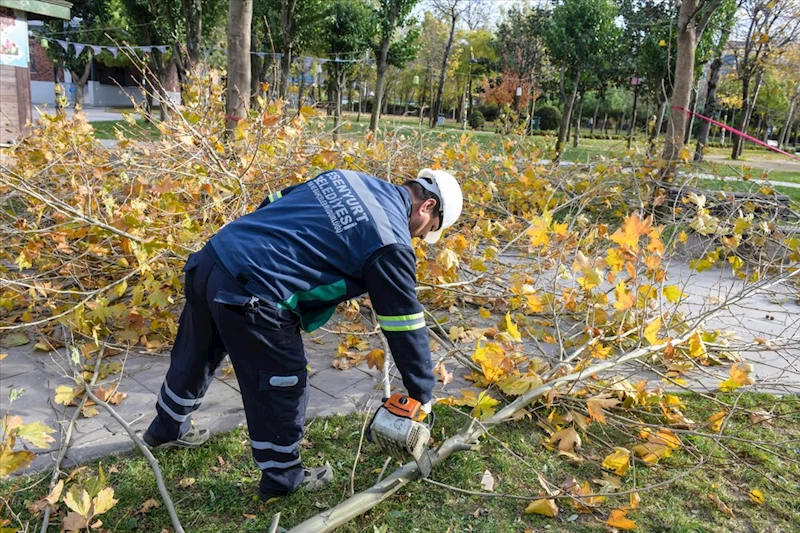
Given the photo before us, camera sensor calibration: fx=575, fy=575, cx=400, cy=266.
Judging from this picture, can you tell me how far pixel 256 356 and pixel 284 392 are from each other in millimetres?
173

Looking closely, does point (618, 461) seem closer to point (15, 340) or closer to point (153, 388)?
point (153, 388)

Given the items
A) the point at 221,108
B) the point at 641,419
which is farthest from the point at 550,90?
the point at 641,419

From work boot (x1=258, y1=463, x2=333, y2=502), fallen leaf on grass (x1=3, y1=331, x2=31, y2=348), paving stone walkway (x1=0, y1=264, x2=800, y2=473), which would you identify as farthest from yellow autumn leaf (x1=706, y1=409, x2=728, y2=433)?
fallen leaf on grass (x1=3, y1=331, x2=31, y2=348)

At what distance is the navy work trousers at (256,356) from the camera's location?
6.63 feet

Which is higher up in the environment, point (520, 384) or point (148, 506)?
point (520, 384)

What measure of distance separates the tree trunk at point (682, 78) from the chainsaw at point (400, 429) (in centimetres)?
553

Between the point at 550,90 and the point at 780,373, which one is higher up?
the point at 550,90

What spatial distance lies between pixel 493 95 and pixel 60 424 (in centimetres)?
3326

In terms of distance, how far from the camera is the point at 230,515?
222cm

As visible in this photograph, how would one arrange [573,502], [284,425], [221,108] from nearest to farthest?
1. [284,425]
2. [573,502]
3. [221,108]

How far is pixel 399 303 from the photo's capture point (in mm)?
1947

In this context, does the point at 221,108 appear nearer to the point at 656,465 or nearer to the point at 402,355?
the point at 402,355

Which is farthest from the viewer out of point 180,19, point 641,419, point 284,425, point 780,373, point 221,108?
point 180,19

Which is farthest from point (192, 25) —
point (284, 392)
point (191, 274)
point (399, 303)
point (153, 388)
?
point (399, 303)
